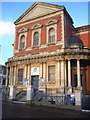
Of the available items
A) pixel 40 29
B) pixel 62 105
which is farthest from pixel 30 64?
pixel 62 105

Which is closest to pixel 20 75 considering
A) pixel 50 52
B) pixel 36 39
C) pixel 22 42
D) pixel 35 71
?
pixel 35 71

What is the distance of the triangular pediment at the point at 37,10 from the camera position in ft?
91.8

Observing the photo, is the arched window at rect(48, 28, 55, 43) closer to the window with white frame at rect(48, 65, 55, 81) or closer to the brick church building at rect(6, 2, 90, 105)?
the brick church building at rect(6, 2, 90, 105)

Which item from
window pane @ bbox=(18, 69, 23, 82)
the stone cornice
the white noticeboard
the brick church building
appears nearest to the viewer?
the stone cornice

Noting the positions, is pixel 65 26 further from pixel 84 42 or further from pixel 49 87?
pixel 49 87

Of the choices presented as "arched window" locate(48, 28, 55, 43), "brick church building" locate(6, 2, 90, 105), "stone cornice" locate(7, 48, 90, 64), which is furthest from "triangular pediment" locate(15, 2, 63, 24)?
"stone cornice" locate(7, 48, 90, 64)

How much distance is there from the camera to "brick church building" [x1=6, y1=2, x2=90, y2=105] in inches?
930

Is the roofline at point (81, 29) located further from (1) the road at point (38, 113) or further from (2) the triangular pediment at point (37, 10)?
(1) the road at point (38, 113)

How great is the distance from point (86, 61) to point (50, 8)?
35.5 ft

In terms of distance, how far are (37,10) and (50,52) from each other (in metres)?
9.35

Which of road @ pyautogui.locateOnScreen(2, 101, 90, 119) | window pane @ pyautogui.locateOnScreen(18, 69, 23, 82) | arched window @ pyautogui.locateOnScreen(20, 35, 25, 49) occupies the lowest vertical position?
road @ pyautogui.locateOnScreen(2, 101, 90, 119)

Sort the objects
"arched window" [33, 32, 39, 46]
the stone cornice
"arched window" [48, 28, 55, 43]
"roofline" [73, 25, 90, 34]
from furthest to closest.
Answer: "arched window" [33, 32, 39, 46] → "roofline" [73, 25, 90, 34] → "arched window" [48, 28, 55, 43] → the stone cornice

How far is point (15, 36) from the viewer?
31.6 metres

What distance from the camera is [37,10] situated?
3006cm
